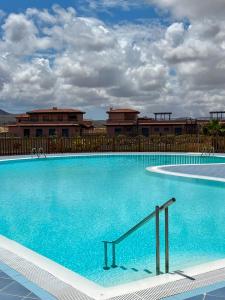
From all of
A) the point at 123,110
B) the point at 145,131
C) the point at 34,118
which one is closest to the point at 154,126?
the point at 145,131

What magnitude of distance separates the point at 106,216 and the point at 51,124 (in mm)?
36399

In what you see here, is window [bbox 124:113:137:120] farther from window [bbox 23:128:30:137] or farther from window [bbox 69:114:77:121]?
window [bbox 23:128:30:137]

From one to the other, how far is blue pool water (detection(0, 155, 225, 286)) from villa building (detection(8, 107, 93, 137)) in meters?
27.1

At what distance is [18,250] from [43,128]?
39754mm

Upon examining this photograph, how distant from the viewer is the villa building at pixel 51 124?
4438cm

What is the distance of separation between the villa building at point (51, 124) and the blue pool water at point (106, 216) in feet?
89.0

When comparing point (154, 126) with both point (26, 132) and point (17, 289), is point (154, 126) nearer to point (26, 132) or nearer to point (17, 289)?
point (26, 132)

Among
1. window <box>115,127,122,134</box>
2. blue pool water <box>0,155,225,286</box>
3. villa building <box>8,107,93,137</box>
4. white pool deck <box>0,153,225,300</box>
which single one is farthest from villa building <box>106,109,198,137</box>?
white pool deck <box>0,153,225,300</box>

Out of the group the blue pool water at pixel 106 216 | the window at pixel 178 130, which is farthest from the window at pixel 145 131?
the blue pool water at pixel 106 216

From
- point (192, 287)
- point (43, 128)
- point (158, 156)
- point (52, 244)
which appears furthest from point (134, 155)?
point (43, 128)

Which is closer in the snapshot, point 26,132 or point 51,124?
point 51,124

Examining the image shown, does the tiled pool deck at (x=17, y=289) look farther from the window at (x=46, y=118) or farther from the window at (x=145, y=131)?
the window at (x=145, y=131)

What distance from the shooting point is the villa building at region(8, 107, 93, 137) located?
44375mm

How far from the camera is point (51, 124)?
146 feet
